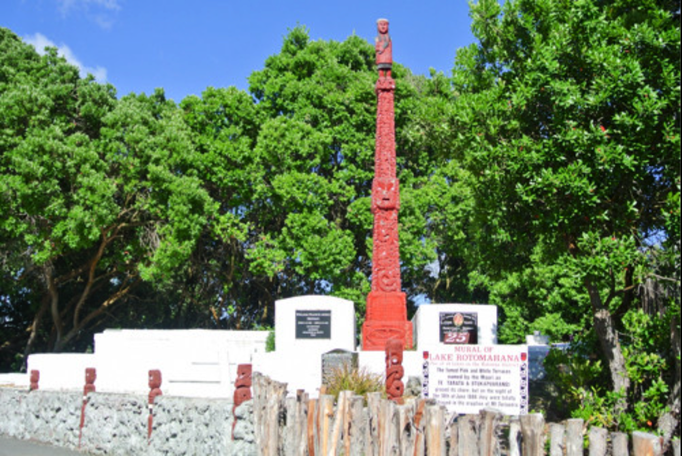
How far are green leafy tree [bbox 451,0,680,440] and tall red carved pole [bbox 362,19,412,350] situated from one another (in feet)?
39.9

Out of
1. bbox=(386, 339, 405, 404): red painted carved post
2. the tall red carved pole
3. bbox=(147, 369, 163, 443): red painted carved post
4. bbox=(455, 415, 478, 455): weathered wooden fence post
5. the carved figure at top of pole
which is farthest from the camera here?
the carved figure at top of pole

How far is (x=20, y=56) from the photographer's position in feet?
84.3

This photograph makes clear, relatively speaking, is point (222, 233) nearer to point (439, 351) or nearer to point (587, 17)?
point (439, 351)

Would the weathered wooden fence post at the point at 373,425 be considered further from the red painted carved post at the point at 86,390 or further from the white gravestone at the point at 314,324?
the white gravestone at the point at 314,324

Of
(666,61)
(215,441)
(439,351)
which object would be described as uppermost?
(666,61)

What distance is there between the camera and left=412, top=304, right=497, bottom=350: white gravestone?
22.9 m

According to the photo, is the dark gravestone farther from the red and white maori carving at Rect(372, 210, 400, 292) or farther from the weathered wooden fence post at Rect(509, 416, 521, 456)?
the weathered wooden fence post at Rect(509, 416, 521, 456)

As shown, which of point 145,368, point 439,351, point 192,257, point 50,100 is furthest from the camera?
point 192,257

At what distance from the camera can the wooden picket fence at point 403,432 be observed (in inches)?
243

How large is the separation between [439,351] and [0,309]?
2500 centimetres

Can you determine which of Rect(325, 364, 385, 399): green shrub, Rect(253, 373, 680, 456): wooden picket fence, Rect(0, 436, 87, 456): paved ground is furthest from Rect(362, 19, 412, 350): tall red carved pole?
Rect(253, 373, 680, 456): wooden picket fence

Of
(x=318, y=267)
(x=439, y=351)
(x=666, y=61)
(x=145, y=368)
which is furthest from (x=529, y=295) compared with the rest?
(x=666, y=61)

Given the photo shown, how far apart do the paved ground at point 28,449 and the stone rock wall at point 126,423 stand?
0.18 m

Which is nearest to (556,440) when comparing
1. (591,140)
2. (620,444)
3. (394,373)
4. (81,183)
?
(620,444)
